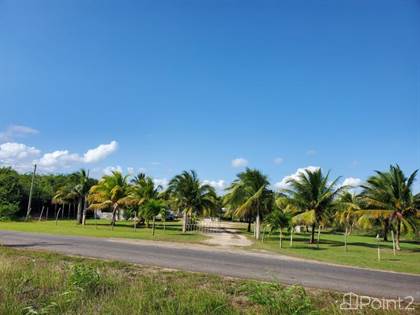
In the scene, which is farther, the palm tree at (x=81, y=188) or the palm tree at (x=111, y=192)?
the palm tree at (x=81, y=188)

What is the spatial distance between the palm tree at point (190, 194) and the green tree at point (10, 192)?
67.0ft

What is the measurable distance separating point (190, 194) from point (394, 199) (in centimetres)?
1939

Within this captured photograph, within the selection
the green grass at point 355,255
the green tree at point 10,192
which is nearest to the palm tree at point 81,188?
the green tree at point 10,192

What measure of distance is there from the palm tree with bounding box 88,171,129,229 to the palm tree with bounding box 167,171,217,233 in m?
7.36

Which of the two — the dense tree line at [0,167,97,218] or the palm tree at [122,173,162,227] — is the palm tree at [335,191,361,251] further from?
the dense tree line at [0,167,97,218]

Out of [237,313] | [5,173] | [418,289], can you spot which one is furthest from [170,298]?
[5,173]

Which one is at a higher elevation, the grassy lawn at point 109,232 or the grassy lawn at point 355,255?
the grassy lawn at point 355,255

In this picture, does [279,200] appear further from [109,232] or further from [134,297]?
[134,297]

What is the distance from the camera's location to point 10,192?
48906mm

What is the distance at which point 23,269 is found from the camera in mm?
8461

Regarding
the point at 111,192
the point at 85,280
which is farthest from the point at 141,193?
the point at 85,280

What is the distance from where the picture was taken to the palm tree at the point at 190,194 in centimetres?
3819

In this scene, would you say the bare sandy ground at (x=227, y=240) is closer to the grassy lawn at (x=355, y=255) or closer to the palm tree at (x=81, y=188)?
the grassy lawn at (x=355, y=255)

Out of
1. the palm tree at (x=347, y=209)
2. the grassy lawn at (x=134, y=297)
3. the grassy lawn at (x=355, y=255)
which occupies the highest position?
the palm tree at (x=347, y=209)
